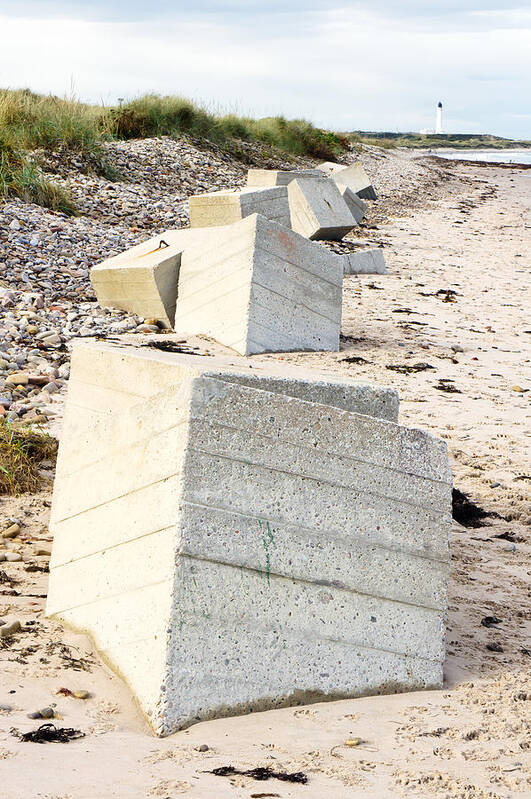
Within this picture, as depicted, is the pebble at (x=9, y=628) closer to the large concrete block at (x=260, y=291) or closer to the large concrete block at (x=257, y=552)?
the large concrete block at (x=257, y=552)

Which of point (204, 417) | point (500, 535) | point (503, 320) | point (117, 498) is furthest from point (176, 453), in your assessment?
point (503, 320)

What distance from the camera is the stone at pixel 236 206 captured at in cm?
1025

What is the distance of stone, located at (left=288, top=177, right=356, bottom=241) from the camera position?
12914 mm

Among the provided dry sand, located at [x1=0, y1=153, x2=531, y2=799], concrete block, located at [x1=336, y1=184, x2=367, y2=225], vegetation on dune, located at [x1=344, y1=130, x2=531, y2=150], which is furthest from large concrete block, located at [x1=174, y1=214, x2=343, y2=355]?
vegetation on dune, located at [x1=344, y1=130, x2=531, y2=150]

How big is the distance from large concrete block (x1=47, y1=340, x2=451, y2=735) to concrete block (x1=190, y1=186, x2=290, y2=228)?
7.35 m

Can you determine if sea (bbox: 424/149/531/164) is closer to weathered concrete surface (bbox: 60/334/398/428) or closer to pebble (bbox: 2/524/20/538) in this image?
weathered concrete surface (bbox: 60/334/398/428)

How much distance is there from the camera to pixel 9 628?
3113mm

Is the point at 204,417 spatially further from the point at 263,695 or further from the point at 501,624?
the point at 501,624

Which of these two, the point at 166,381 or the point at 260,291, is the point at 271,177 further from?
the point at 166,381

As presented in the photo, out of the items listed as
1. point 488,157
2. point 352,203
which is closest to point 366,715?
point 352,203

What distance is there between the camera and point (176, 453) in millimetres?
2727

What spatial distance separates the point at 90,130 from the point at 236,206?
661 centimetres

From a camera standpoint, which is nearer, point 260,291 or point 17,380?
point 17,380

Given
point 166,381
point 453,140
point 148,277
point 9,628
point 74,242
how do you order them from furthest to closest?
point 453,140
point 74,242
point 148,277
point 166,381
point 9,628
